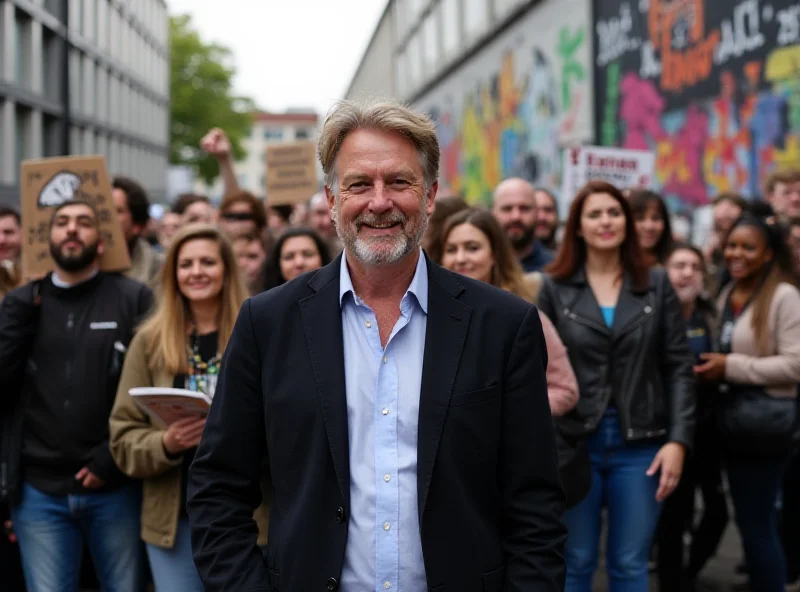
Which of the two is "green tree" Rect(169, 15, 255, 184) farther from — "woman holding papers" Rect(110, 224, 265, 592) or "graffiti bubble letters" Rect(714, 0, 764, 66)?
"woman holding papers" Rect(110, 224, 265, 592)

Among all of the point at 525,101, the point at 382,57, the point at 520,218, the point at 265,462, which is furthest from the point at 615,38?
the point at 382,57

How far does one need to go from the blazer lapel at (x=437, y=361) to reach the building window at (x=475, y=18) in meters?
21.6

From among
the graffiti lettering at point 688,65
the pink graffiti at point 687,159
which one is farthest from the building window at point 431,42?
the pink graffiti at point 687,159

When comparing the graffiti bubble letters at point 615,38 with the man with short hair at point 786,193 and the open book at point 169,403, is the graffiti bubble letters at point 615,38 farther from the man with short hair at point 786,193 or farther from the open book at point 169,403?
the open book at point 169,403

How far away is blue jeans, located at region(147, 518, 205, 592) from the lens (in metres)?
3.84

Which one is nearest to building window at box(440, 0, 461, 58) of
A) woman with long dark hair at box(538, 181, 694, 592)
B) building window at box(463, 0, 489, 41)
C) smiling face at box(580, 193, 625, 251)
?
building window at box(463, 0, 489, 41)

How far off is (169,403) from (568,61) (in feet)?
47.1

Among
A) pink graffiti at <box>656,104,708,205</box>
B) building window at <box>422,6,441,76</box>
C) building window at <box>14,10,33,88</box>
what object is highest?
building window at <box>422,6,441,76</box>

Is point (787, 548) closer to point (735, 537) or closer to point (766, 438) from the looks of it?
point (735, 537)

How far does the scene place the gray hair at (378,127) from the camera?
2.44m

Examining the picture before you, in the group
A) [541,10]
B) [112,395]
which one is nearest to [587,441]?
[112,395]

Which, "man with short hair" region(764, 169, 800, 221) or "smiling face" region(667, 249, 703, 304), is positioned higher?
"man with short hair" region(764, 169, 800, 221)

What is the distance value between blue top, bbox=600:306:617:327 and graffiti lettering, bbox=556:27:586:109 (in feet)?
40.0

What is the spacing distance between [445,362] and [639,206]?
3669mm
